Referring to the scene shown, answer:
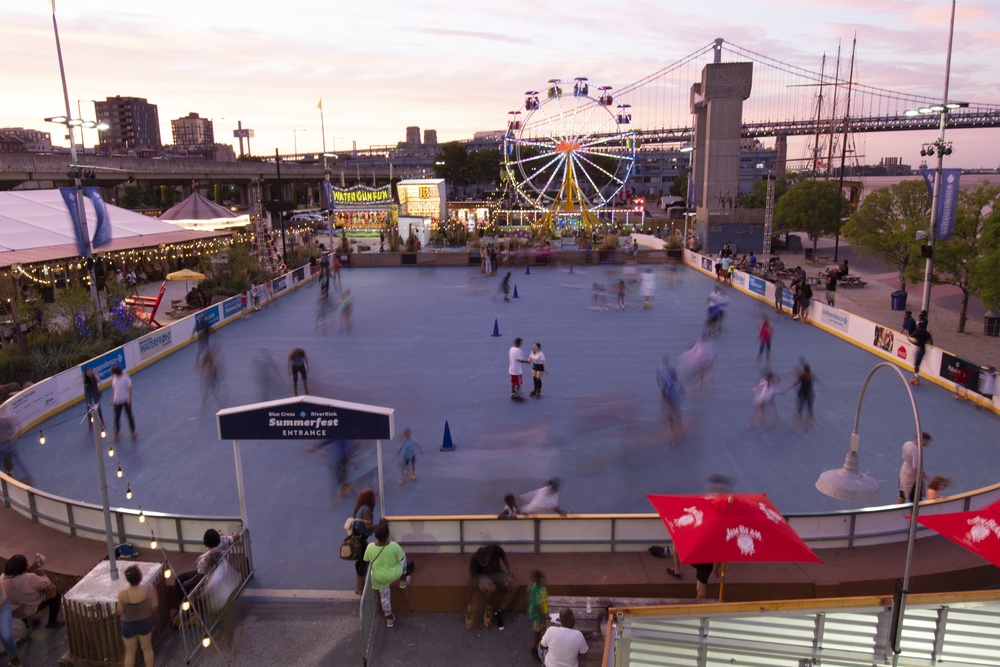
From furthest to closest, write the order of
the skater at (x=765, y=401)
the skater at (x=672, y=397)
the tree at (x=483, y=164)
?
the tree at (x=483, y=164)
the skater at (x=765, y=401)
the skater at (x=672, y=397)

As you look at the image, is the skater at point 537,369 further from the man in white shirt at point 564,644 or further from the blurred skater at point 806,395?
the man in white shirt at point 564,644

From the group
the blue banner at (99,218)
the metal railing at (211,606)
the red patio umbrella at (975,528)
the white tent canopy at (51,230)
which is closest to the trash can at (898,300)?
the red patio umbrella at (975,528)

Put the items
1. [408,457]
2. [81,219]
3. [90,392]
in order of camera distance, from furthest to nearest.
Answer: [81,219], [408,457], [90,392]

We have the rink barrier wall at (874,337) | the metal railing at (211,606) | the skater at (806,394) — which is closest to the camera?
the metal railing at (211,606)

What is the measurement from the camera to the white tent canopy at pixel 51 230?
26.4 m

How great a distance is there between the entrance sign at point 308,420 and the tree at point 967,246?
19.1 m

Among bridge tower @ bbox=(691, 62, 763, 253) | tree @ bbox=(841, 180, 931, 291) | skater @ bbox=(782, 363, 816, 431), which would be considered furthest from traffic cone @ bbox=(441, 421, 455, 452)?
bridge tower @ bbox=(691, 62, 763, 253)

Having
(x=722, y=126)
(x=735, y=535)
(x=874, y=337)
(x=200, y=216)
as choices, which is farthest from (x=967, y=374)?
(x=722, y=126)

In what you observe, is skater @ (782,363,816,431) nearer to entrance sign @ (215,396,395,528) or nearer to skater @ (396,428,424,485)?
skater @ (396,428,424,485)

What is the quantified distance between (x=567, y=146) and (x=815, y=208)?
61.4 feet

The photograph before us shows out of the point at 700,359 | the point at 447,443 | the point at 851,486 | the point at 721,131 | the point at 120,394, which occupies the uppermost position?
the point at 721,131

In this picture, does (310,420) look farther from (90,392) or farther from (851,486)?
(851,486)

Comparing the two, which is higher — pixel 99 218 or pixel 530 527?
pixel 99 218

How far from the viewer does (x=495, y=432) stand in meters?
12.9
